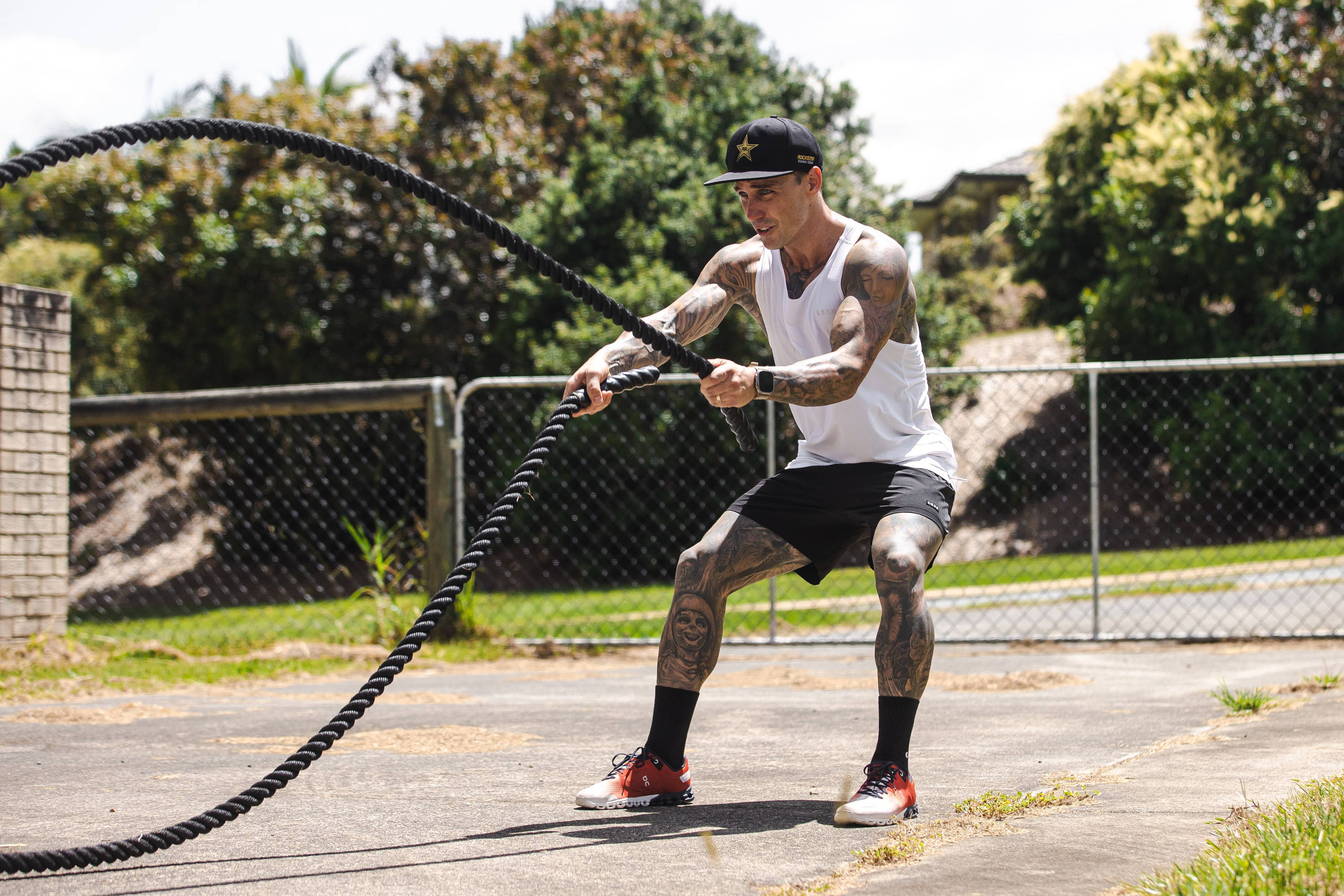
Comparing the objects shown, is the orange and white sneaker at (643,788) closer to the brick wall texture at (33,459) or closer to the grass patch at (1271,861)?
the grass patch at (1271,861)

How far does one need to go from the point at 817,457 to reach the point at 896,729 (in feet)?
2.83

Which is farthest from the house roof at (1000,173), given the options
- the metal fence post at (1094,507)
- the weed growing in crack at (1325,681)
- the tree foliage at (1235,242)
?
the weed growing in crack at (1325,681)

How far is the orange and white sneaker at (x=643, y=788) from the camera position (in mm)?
3471

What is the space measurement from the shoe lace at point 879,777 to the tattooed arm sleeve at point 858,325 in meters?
1.00

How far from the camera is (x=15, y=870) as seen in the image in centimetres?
263

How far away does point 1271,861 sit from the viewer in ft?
7.70

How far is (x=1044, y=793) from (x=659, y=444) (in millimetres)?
10224

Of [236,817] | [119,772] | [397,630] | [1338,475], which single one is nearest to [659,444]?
[397,630]

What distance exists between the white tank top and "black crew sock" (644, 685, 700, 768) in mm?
797

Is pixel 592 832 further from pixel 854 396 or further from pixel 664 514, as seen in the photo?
pixel 664 514

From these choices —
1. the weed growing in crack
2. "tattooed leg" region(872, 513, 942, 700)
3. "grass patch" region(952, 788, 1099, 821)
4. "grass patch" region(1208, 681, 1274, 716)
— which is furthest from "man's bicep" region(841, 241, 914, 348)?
the weed growing in crack

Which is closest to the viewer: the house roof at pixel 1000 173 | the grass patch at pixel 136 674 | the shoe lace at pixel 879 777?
the shoe lace at pixel 879 777

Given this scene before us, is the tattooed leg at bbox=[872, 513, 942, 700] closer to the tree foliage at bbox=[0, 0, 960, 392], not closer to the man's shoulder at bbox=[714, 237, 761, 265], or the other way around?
the man's shoulder at bbox=[714, 237, 761, 265]

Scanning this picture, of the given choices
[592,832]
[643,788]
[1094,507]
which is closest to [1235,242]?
[1094,507]
